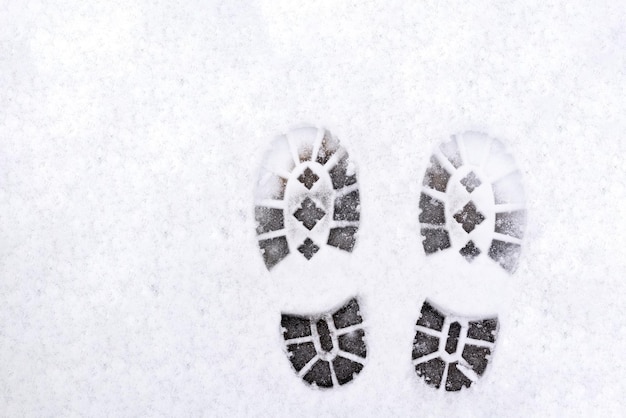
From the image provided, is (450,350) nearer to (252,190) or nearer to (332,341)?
(332,341)

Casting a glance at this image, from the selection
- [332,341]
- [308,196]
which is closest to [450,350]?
[332,341]

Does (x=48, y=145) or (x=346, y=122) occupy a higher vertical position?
(x=346, y=122)

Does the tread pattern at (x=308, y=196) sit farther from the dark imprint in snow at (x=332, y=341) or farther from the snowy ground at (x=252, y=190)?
the dark imprint in snow at (x=332, y=341)

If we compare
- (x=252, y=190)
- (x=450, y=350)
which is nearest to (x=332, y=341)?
(x=450, y=350)

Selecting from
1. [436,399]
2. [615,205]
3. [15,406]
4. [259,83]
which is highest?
[259,83]

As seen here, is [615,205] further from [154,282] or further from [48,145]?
[48,145]

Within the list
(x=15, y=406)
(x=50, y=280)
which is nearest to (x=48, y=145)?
(x=50, y=280)

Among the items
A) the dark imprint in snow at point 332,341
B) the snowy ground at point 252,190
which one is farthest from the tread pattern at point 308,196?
the dark imprint in snow at point 332,341

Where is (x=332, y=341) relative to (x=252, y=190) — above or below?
below

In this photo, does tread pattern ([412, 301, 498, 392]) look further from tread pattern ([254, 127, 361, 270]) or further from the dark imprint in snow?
tread pattern ([254, 127, 361, 270])
